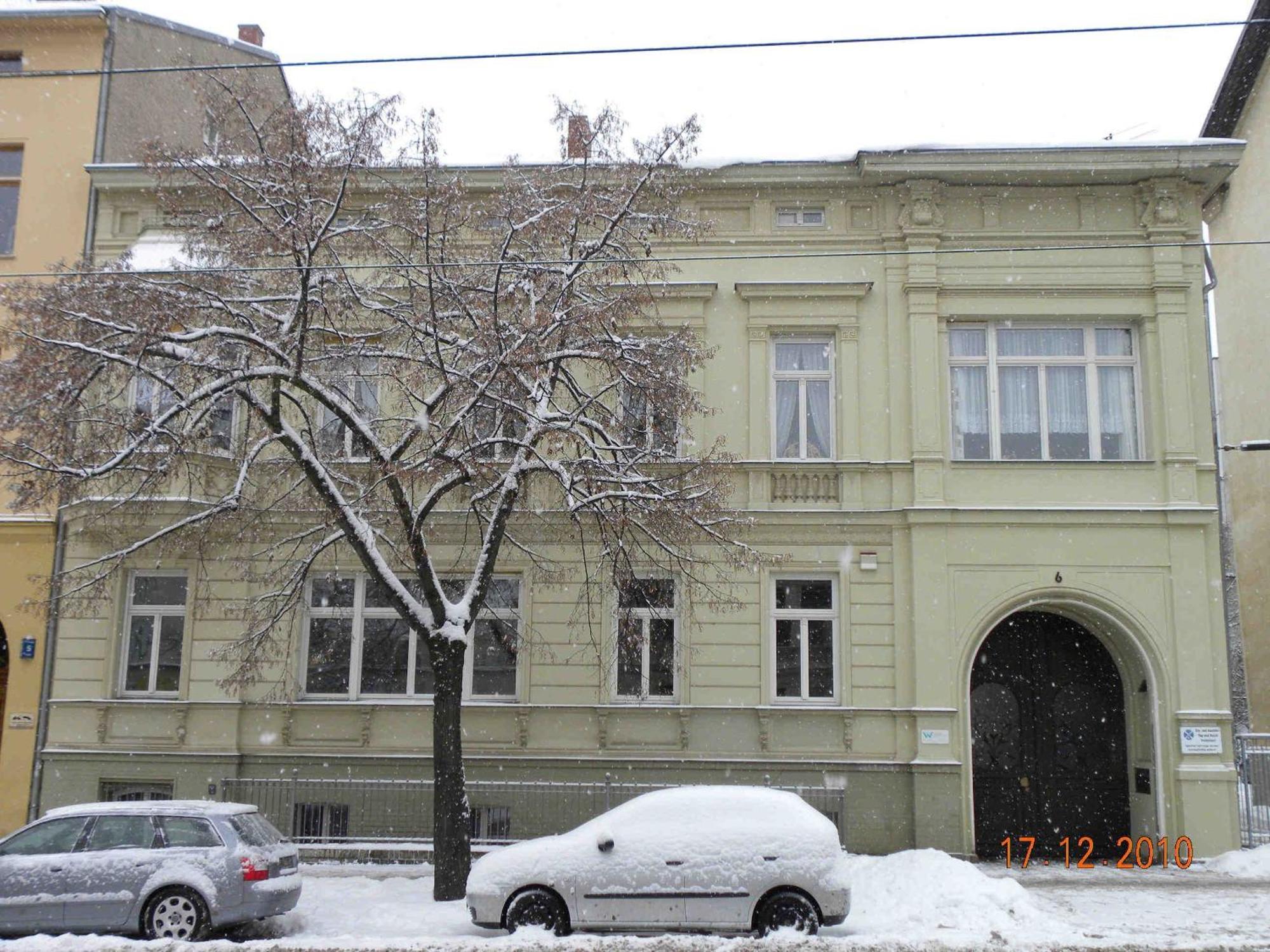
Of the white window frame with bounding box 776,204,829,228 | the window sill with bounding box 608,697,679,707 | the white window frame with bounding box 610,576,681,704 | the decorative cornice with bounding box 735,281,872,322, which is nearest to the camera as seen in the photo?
the window sill with bounding box 608,697,679,707

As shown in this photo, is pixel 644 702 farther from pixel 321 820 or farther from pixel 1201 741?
pixel 1201 741

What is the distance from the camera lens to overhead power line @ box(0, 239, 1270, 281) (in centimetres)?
1280

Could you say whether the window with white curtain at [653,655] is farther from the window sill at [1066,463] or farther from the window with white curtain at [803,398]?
the window sill at [1066,463]

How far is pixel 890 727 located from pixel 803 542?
284 centimetres

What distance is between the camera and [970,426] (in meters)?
17.0

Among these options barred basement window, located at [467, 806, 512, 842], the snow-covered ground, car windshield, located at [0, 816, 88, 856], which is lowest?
the snow-covered ground

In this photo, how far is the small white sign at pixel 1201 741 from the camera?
15500 millimetres

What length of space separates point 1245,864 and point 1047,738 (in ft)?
10.2

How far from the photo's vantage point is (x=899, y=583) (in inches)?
643

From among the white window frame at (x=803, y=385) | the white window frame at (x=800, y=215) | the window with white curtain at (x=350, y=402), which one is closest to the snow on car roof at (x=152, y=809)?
the window with white curtain at (x=350, y=402)

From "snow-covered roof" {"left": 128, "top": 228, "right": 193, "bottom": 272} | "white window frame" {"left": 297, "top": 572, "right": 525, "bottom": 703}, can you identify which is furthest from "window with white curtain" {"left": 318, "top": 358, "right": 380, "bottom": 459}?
"snow-covered roof" {"left": 128, "top": 228, "right": 193, "bottom": 272}

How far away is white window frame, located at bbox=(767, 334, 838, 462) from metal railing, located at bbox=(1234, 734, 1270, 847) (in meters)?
6.95

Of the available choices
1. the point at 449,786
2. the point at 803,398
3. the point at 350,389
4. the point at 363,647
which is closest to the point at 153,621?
the point at 363,647

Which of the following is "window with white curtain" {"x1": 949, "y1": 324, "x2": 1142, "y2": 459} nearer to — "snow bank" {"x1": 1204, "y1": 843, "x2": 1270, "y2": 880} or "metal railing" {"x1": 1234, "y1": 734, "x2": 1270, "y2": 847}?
"metal railing" {"x1": 1234, "y1": 734, "x2": 1270, "y2": 847}
